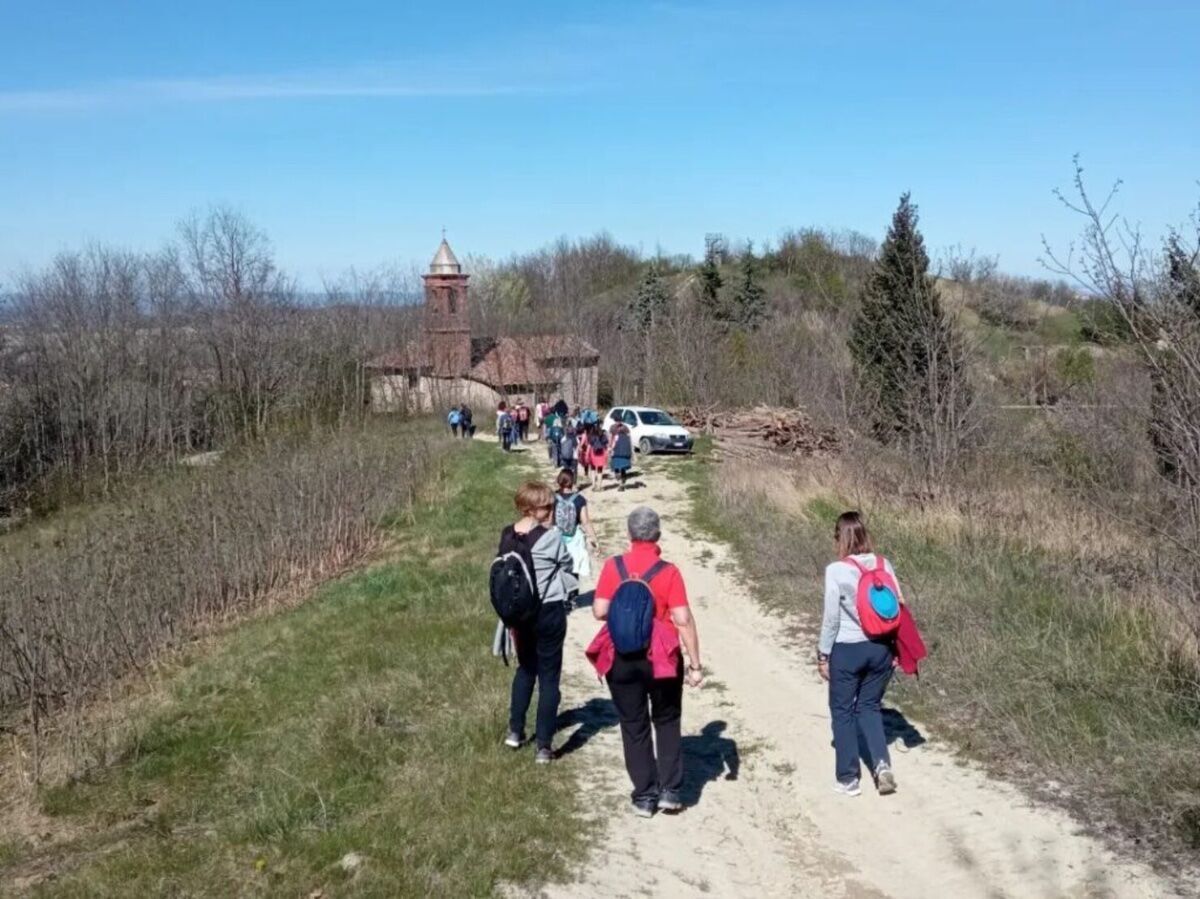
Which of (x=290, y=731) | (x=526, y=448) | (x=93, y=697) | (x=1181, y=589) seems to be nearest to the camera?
(x=1181, y=589)

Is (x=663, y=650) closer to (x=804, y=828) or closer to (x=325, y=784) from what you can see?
(x=804, y=828)

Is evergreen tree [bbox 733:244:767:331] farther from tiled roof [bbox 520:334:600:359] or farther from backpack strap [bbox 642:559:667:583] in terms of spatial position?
backpack strap [bbox 642:559:667:583]

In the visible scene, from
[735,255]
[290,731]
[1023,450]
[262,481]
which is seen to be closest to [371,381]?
[262,481]

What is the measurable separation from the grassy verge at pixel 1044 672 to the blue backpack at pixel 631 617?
2.77 metres

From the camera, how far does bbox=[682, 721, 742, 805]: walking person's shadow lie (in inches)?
261

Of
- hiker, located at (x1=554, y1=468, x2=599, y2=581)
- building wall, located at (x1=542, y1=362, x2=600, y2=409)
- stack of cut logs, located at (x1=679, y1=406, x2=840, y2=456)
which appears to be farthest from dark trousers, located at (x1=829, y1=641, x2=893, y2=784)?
building wall, located at (x1=542, y1=362, x2=600, y2=409)

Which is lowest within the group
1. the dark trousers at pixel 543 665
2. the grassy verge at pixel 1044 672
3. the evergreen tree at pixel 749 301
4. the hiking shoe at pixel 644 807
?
the hiking shoe at pixel 644 807

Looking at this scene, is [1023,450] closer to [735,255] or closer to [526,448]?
[526,448]

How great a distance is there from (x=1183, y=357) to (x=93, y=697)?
11236 millimetres

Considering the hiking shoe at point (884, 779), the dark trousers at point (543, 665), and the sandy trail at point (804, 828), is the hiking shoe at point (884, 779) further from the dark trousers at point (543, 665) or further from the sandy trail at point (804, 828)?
the dark trousers at point (543, 665)

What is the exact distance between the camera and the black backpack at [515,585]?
→ 6367mm

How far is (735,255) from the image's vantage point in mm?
85750

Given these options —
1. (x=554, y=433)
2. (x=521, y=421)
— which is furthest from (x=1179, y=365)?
(x=521, y=421)

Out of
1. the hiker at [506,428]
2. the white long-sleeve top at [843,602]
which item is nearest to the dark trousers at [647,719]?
the white long-sleeve top at [843,602]
